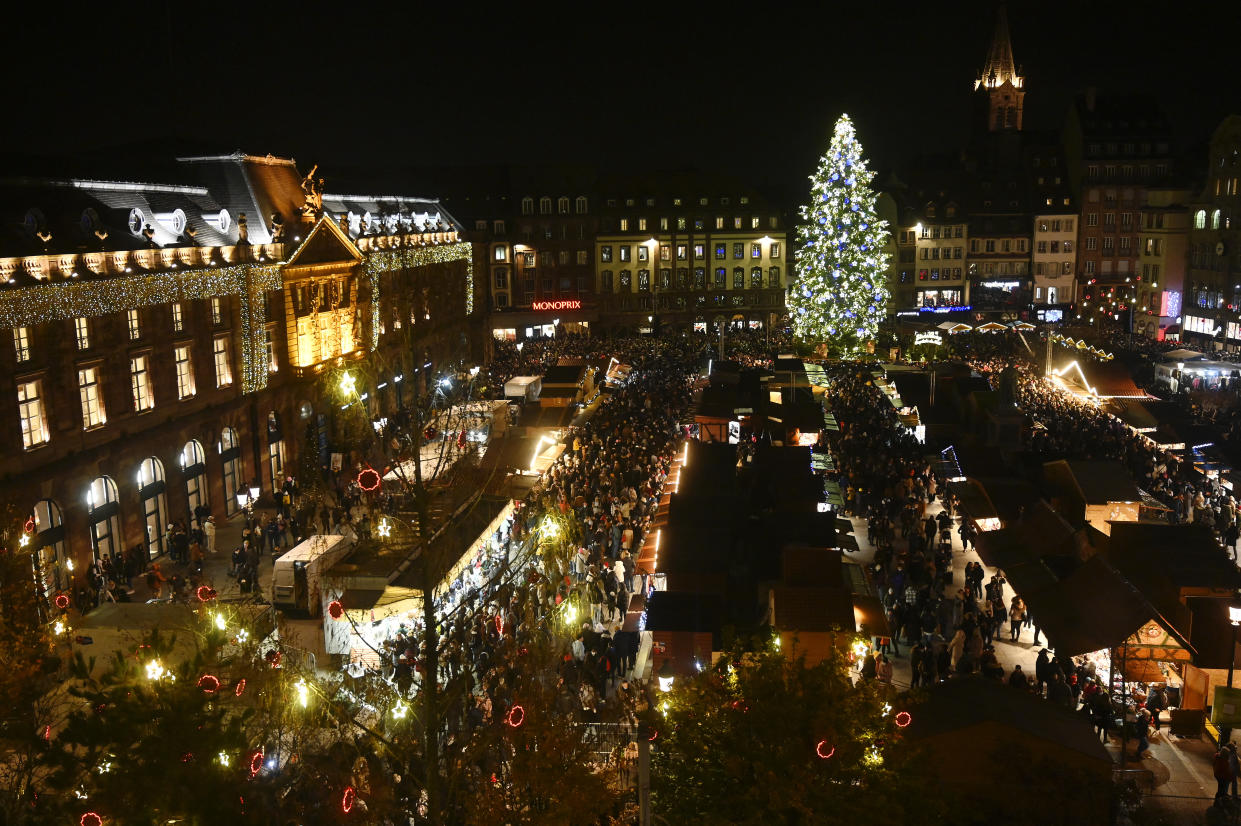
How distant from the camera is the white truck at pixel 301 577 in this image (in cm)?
2194

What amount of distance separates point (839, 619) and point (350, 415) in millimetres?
26646

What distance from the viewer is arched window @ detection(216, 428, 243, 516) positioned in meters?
35.2

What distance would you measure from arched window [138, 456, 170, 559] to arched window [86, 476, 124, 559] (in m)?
1.13

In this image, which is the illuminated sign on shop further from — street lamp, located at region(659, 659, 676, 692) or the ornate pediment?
street lamp, located at region(659, 659, 676, 692)

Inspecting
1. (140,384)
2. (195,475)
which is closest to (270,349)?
(195,475)

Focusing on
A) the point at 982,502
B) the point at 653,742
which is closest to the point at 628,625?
the point at 653,742

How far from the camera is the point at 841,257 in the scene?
57625mm

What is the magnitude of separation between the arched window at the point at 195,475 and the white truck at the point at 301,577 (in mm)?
11421

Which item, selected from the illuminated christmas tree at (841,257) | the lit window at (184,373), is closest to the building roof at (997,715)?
the lit window at (184,373)

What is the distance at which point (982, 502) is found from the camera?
2858 cm

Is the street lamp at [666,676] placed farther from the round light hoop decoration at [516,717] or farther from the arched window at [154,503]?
the arched window at [154,503]

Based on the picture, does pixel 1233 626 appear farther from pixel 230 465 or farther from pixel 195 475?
pixel 230 465

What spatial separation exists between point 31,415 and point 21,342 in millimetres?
1862

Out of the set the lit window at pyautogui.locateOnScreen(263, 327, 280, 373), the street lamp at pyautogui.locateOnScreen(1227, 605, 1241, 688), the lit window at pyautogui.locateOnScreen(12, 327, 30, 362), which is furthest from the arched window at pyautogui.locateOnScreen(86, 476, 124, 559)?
the street lamp at pyautogui.locateOnScreen(1227, 605, 1241, 688)
